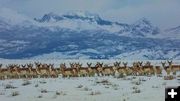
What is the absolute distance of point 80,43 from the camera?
9781 mm

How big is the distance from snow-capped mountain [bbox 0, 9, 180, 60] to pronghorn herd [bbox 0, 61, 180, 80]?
439mm

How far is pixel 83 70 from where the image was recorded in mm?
10500

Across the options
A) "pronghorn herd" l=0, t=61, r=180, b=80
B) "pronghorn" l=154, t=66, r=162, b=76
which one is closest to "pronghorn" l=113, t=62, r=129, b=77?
"pronghorn herd" l=0, t=61, r=180, b=80

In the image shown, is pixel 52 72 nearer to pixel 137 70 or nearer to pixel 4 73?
pixel 4 73

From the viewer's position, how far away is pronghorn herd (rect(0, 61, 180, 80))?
10.3 m

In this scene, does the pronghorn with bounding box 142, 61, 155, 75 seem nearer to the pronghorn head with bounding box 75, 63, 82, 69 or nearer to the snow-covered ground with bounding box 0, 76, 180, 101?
the snow-covered ground with bounding box 0, 76, 180, 101

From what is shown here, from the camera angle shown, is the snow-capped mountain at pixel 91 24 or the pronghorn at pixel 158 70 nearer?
the snow-capped mountain at pixel 91 24

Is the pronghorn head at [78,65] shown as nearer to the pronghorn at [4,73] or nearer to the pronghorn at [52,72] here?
the pronghorn at [52,72]

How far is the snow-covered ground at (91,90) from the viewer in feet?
24.5

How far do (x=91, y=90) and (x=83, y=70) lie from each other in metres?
2.49

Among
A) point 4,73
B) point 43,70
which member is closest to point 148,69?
point 43,70

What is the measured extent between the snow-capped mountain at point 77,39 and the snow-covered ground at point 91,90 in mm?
805

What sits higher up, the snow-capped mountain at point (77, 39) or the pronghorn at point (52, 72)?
the snow-capped mountain at point (77, 39)

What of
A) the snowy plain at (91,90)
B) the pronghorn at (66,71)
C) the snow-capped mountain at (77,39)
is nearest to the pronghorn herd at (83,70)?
the pronghorn at (66,71)
